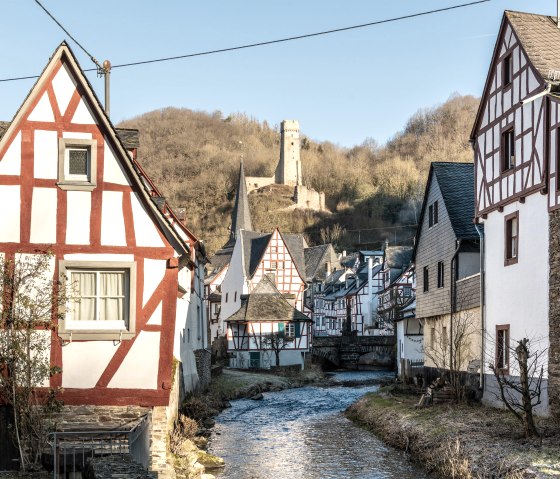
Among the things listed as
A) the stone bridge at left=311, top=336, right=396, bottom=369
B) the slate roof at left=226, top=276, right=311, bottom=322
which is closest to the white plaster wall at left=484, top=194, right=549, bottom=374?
the slate roof at left=226, top=276, right=311, bottom=322

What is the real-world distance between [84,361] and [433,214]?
58.8ft

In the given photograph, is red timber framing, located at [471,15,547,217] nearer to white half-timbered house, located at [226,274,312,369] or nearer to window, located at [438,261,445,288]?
window, located at [438,261,445,288]

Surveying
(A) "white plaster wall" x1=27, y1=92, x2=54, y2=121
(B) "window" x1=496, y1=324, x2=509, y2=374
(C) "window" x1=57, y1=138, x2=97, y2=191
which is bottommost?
(B) "window" x1=496, y1=324, x2=509, y2=374

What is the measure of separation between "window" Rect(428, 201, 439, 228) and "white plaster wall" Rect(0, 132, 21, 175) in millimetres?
17658

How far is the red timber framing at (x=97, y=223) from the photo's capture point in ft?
54.7

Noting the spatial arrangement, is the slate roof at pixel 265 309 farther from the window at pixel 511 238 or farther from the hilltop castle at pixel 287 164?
the hilltop castle at pixel 287 164

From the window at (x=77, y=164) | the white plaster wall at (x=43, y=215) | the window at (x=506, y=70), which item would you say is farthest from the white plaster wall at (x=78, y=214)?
the window at (x=506, y=70)

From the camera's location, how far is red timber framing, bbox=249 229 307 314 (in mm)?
68812

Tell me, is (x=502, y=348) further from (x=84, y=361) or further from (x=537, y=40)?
(x=84, y=361)

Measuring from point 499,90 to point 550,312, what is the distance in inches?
297

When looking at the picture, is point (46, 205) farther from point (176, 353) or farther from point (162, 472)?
point (176, 353)

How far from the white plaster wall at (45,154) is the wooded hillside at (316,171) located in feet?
326

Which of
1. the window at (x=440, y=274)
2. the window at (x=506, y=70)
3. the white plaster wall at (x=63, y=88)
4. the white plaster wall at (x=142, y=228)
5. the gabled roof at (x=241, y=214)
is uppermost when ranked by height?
the gabled roof at (x=241, y=214)

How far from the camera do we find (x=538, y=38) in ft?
75.0
